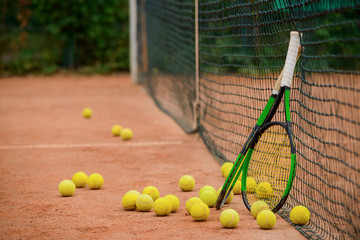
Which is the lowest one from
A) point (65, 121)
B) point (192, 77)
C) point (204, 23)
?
point (65, 121)

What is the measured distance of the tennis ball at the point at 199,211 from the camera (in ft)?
11.5

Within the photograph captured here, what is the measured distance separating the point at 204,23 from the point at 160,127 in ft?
5.82

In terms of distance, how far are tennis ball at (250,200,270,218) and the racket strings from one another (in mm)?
59

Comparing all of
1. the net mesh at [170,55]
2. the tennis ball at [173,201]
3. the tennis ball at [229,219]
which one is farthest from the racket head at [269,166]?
the net mesh at [170,55]

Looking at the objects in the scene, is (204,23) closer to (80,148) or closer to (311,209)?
(80,148)

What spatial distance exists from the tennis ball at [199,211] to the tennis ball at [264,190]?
1.46 ft

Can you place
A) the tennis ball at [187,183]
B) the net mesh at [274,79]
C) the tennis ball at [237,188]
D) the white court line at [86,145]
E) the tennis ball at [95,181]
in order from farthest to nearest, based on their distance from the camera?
the white court line at [86,145], the tennis ball at [95,181], the tennis ball at [187,183], the tennis ball at [237,188], the net mesh at [274,79]

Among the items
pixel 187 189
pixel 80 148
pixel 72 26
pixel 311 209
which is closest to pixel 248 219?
pixel 311 209

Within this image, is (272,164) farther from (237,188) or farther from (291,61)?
(291,61)

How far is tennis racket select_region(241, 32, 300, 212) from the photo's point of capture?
342 centimetres

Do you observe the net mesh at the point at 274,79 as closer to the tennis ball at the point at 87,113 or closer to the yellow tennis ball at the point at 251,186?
the yellow tennis ball at the point at 251,186

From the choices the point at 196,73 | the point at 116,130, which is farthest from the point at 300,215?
the point at 116,130

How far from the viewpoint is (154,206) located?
147 inches

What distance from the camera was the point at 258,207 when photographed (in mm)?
3545
